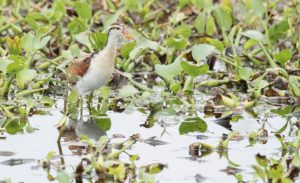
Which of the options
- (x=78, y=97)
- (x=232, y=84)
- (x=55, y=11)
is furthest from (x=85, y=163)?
(x=55, y=11)

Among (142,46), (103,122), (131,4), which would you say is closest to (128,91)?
(103,122)

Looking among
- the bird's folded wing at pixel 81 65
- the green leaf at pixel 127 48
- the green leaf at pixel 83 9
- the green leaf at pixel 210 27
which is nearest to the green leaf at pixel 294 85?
the green leaf at pixel 127 48

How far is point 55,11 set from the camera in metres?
9.96

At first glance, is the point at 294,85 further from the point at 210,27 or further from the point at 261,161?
the point at 261,161

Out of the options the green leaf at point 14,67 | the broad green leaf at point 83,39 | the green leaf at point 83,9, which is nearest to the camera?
the green leaf at point 14,67

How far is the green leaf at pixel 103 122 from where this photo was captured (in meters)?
7.50

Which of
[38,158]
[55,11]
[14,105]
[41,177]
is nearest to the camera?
[41,177]

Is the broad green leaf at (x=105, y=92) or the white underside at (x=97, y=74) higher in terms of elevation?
the white underside at (x=97, y=74)

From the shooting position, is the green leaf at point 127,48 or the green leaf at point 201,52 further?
the green leaf at point 127,48

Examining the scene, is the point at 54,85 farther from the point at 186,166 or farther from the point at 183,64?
the point at 186,166

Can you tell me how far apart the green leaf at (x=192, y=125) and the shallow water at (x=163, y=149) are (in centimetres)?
5

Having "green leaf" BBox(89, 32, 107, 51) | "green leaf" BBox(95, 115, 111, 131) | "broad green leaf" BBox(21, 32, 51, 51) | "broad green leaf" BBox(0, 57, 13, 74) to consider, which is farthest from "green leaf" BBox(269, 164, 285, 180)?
"green leaf" BBox(89, 32, 107, 51)

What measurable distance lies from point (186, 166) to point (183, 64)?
5.70 ft

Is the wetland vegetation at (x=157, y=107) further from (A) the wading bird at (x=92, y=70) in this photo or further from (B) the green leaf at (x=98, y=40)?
(A) the wading bird at (x=92, y=70)
